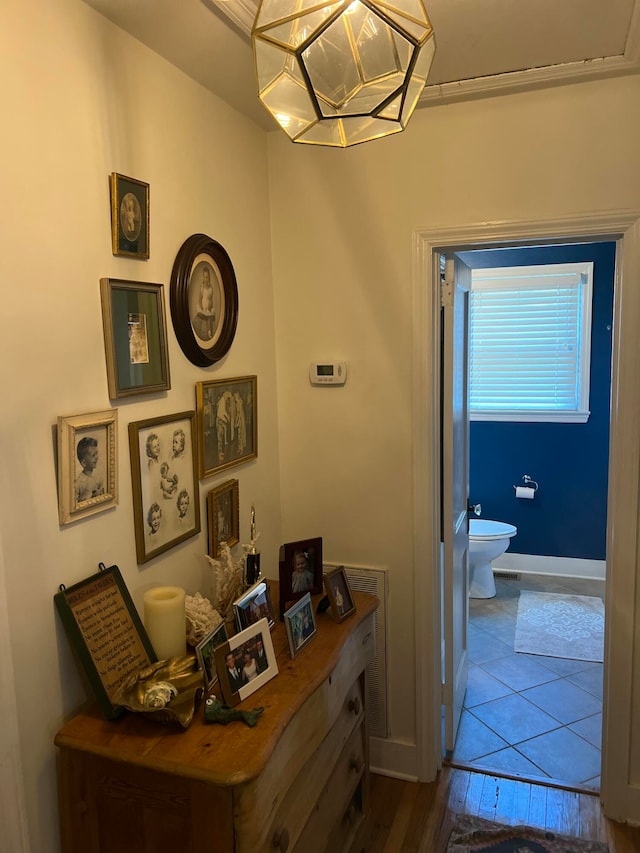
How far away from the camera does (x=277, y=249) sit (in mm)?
2424

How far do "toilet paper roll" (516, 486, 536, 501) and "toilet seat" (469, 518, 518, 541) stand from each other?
0.23 metres

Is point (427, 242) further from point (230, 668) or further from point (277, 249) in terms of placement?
point (230, 668)

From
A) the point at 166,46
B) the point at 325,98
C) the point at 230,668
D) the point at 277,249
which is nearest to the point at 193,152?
the point at 166,46

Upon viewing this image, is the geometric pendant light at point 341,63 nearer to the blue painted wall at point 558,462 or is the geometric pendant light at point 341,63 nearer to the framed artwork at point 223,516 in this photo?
the framed artwork at point 223,516

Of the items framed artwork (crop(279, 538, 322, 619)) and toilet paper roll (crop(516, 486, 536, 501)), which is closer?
framed artwork (crop(279, 538, 322, 619))

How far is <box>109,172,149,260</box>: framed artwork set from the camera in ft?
5.03

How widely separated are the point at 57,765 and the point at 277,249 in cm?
180

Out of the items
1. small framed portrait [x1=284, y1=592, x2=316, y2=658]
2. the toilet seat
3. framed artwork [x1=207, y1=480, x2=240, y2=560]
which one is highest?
framed artwork [x1=207, y1=480, x2=240, y2=560]

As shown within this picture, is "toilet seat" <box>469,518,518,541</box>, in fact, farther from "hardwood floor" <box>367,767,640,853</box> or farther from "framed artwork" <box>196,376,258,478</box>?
"framed artwork" <box>196,376,258,478</box>

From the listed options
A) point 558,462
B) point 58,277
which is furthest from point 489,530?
point 58,277

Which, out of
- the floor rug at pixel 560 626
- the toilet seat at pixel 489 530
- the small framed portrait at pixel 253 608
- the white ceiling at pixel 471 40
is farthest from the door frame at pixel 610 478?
the toilet seat at pixel 489 530

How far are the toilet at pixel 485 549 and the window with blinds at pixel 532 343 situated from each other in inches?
31.0

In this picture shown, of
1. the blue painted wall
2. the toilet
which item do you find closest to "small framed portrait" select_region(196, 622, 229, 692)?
the toilet

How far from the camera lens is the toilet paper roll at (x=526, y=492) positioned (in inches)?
175
